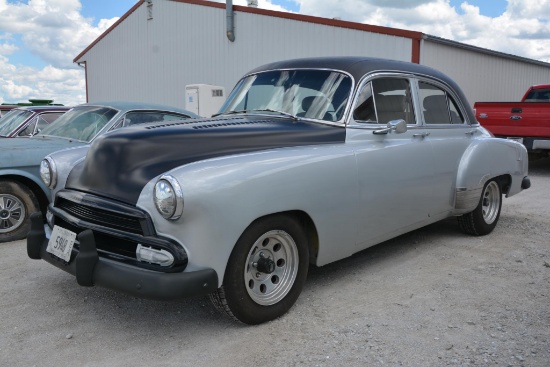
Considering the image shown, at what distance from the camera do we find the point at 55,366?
292 centimetres

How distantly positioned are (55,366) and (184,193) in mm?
1205

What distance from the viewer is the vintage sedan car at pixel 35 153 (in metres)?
5.54

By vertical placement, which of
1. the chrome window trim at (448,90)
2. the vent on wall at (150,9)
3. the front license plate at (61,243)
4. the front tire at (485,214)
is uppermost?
the vent on wall at (150,9)

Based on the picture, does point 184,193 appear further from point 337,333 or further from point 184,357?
point 337,333

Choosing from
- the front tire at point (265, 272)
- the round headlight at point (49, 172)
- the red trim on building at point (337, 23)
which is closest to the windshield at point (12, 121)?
the round headlight at point (49, 172)

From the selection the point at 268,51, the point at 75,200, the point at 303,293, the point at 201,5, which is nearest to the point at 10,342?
the point at 75,200

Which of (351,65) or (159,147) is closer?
(159,147)

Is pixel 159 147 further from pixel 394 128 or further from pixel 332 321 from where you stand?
pixel 394 128

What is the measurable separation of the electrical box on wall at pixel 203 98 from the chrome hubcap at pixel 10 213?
971cm

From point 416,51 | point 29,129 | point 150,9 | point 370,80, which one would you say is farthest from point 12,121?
point 150,9

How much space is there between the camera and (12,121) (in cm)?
755

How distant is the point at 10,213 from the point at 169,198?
3513 millimetres

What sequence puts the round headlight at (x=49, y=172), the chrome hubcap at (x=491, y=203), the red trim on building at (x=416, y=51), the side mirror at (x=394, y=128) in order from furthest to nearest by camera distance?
the red trim on building at (x=416, y=51) < the chrome hubcap at (x=491, y=203) < the side mirror at (x=394, y=128) < the round headlight at (x=49, y=172)

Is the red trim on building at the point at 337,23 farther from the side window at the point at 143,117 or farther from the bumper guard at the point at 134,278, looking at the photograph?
the bumper guard at the point at 134,278
